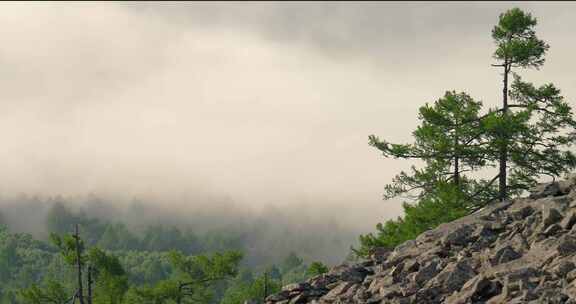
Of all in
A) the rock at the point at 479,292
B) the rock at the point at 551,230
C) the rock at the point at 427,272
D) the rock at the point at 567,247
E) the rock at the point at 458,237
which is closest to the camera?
the rock at the point at 479,292

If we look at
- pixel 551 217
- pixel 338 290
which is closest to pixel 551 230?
pixel 551 217

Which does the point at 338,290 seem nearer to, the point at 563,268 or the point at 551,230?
the point at 551,230

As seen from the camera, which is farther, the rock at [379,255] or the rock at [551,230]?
the rock at [379,255]

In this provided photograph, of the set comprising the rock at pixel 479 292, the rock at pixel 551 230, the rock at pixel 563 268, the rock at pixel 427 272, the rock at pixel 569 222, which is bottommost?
the rock at pixel 479 292

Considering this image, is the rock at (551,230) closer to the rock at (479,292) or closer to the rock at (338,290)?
the rock at (479,292)

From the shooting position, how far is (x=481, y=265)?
33.3m

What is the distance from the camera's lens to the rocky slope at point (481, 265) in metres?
29.7

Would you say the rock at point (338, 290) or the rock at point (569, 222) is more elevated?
the rock at point (569, 222)

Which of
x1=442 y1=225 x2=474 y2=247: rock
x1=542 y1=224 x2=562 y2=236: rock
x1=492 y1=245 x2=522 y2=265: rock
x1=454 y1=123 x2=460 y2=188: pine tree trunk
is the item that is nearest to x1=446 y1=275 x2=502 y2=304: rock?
x1=492 y1=245 x2=522 y2=265: rock

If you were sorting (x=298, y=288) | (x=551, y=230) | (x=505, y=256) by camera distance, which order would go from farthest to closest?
1. (x=298, y=288)
2. (x=551, y=230)
3. (x=505, y=256)

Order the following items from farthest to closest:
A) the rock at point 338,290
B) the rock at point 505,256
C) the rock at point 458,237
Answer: the rock at point 458,237
the rock at point 338,290
the rock at point 505,256

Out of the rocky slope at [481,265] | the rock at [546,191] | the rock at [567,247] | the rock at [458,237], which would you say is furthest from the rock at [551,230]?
the rock at [546,191]

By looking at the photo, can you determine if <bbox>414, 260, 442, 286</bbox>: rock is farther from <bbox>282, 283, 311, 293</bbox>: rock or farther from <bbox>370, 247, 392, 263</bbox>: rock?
<bbox>282, 283, 311, 293</bbox>: rock

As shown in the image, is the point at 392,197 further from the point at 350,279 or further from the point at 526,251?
the point at 526,251
